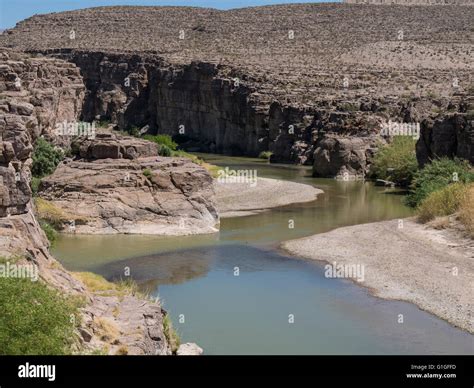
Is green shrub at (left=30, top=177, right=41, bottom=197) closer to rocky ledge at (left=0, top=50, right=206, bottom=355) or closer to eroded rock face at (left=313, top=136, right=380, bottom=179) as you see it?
rocky ledge at (left=0, top=50, right=206, bottom=355)

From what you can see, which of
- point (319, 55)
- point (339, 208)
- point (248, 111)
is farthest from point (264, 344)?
point (319, 55)

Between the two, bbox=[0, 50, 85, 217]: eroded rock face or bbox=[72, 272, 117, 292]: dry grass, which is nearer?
bbox=[0, 50, 85, 217]: eroded rock face

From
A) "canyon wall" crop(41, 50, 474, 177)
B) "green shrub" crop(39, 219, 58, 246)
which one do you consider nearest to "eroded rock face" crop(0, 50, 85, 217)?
"green shrub" crop(39, 219, 58, 246)

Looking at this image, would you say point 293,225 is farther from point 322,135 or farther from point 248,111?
point 248,111

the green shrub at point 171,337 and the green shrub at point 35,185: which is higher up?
the green shrub at point 35,185

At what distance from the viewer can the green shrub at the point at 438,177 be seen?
4061 centimetres

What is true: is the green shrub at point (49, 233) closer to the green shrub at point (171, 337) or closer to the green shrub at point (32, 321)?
the green shrub at point (171, 337)

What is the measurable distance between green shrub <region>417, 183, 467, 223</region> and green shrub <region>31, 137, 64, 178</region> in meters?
15.9

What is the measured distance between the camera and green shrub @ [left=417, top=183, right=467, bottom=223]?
113 ft

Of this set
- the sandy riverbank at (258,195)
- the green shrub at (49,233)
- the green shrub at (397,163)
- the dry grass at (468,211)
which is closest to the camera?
the green shrub at (49,233)

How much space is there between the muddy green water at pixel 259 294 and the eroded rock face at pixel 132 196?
0.97 meters

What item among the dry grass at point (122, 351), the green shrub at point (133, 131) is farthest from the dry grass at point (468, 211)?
the green shrub at point (133, 131)

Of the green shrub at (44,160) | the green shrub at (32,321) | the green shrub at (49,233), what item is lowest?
the green shrub at (49,233)

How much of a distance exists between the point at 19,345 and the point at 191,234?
20492mm
